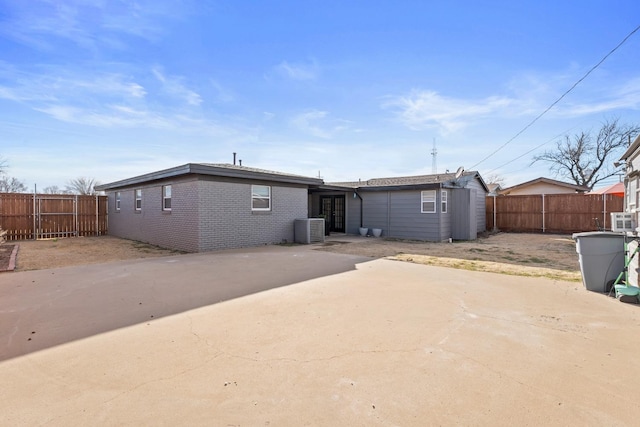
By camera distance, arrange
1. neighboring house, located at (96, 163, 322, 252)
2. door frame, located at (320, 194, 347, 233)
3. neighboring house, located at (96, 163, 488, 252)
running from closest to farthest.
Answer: neighboring house, located at (96, 163, 322, 252)
neighboring house, located at (96, 163, 488, 252)
door frame, located at (320, 194, 347, 233)

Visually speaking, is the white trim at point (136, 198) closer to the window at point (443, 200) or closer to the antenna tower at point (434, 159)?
the window at point (443, 200)

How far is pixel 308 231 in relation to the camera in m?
13.2

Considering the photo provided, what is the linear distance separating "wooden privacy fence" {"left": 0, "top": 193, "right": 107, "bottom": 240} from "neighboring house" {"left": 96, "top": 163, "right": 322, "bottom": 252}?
12.7ft

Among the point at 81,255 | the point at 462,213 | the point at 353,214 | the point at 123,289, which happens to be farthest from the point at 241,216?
the point at 462,213

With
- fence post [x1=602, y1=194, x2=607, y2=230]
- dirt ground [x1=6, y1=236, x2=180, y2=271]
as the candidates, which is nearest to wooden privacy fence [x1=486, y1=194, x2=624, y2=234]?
fence post [x1=602, y1=194, x2=607, y2=230]

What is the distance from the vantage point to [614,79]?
35.1 ft

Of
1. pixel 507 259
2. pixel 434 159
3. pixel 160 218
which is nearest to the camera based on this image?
pixel 507 259

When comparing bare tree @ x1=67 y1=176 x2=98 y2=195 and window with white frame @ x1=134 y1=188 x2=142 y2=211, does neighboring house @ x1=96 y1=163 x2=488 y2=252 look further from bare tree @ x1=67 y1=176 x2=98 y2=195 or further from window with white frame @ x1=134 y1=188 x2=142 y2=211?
bare tree @ x1=67 y1=176 x2=98 y2=195

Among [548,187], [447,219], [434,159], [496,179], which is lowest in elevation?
[447,219]

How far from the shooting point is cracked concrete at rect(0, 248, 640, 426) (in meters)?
2.23

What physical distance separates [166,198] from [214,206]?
2.91 m

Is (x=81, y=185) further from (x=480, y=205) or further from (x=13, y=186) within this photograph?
(x=480, y=205)

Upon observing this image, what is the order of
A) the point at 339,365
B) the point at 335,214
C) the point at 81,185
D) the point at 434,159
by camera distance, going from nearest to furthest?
the point at 339,365 < the point at 335,214 < the point at 434,159 < the point at 81,185

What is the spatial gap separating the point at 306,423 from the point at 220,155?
69.8 feet
